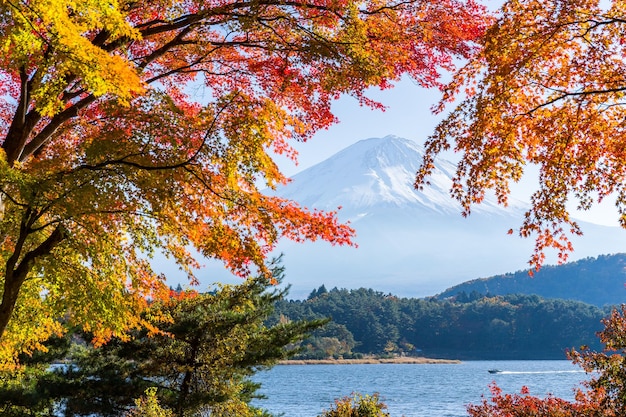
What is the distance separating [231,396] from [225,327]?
1.33m

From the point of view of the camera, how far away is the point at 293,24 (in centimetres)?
612

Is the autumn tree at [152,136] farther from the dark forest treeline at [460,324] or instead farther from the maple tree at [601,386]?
the dark forest treeline at [460,324]

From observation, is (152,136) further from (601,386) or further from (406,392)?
(406,392)

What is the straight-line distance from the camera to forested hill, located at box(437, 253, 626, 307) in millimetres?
167250

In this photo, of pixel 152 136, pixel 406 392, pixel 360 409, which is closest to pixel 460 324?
pixel 406 392

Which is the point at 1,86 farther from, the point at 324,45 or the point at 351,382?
the point at 351,382

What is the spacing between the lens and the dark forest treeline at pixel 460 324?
9594cm

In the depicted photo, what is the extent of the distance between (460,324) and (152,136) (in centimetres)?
10582

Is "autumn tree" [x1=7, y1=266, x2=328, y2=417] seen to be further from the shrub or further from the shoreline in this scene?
the shoreline

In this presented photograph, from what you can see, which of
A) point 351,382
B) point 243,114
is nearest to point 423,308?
point 351,382

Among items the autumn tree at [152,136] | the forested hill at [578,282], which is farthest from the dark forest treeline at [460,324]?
the autumn tree at [152,136]

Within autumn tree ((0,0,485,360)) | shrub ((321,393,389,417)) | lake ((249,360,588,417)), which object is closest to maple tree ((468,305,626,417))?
shrub ((321,393,389,417))

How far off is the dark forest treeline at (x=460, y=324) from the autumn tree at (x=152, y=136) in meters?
86.9

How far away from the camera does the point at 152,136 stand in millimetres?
5312
